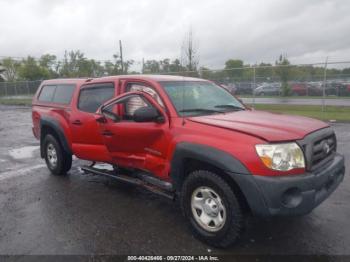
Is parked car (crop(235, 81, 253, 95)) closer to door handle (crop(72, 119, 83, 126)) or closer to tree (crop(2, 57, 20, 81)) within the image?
door handle (crop(72, 119, 83, 126))

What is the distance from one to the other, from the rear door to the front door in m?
0.33

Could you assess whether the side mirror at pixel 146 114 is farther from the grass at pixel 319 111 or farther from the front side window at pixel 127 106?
the grass at pixel 319 111

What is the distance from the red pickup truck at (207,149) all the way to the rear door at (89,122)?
0.05ft

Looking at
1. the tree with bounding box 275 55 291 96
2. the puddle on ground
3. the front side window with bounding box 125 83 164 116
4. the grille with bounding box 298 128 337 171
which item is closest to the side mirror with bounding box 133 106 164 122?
the front side window with bounding box 125 83 164 116

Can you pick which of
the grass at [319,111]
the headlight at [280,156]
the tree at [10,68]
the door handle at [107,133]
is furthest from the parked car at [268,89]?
the tree at [10,68]

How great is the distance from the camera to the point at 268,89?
22.8m

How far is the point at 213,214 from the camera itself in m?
3.55

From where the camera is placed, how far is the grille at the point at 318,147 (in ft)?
10.6

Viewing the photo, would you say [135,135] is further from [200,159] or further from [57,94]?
[57,94]

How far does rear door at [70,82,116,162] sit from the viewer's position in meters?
5.10

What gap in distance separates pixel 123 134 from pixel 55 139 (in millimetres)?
2380

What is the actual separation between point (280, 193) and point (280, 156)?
346 millimetres

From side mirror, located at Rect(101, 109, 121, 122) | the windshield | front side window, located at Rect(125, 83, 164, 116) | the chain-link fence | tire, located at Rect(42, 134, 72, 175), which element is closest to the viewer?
the windshield

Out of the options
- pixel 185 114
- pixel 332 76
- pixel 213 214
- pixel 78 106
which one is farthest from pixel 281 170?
pixel 332 76
